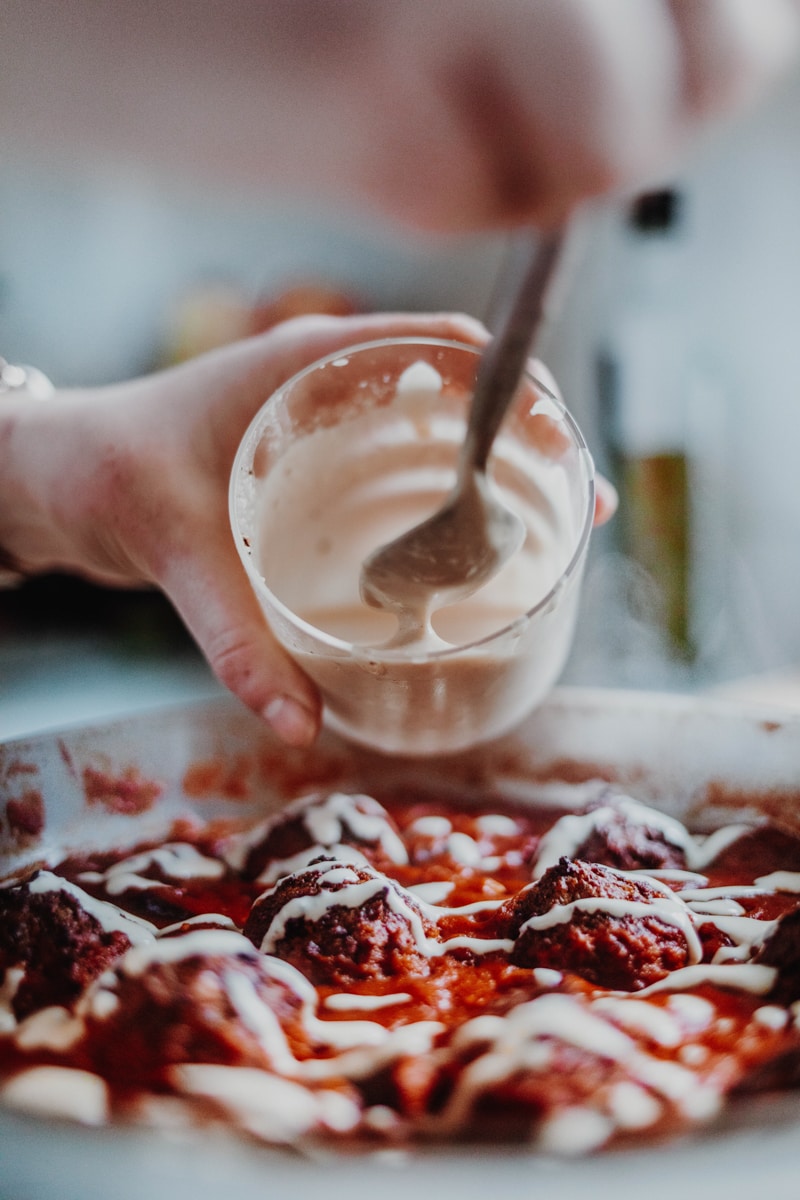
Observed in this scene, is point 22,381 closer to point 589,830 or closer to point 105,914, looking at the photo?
point 105,914

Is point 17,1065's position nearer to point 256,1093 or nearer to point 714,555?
point 256,1093

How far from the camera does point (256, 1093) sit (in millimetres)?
497

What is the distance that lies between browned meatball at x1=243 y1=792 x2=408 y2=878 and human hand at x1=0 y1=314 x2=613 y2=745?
103 mm

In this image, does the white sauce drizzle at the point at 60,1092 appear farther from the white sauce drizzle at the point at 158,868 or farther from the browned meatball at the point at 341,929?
the white sauce drizzle at the point at 158,868

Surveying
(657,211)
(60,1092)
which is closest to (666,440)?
(657,211)

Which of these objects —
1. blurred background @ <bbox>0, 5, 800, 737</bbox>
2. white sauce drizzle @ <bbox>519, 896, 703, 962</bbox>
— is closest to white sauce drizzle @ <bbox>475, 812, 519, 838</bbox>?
white sauce drizzle @ <bbox>519, 896, 703, 962</bbox>

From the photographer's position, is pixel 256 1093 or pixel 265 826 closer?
pixel 256 1093

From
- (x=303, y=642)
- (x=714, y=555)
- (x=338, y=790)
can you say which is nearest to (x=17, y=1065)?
(x=303, y=642)

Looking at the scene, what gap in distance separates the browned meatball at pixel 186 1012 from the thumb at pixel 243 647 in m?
0.21

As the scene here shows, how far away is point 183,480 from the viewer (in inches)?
34.2

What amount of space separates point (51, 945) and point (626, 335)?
1.30 m

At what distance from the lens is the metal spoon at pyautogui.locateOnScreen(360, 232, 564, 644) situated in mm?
610

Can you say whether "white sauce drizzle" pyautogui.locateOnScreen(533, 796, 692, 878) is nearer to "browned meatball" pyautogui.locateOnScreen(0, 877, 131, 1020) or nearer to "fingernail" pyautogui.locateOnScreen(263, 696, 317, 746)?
"fingernail" pyautogui.locateOnScreen(263, 696, 317, 746)

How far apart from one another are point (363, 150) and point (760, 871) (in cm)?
65
